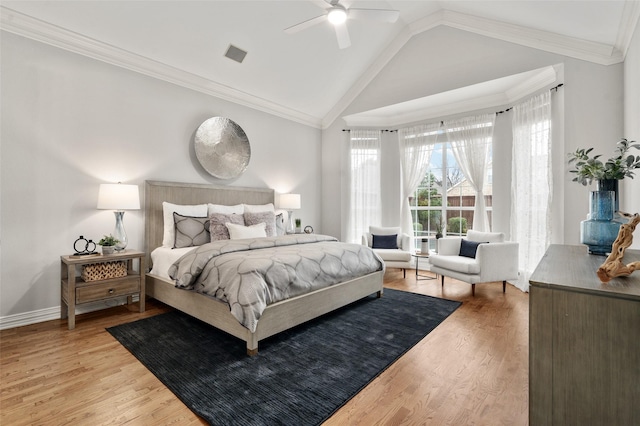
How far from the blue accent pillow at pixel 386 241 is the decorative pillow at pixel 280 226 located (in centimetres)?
154

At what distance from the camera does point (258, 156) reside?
5086 mm

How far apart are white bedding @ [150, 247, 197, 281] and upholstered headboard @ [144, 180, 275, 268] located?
0.26 metres

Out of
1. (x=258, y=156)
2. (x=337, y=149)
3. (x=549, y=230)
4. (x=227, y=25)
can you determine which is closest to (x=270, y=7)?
(x=227, y=25)

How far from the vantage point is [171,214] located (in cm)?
367

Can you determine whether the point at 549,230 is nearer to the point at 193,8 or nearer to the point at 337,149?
the point at 337,149

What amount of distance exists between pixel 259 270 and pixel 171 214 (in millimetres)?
1876

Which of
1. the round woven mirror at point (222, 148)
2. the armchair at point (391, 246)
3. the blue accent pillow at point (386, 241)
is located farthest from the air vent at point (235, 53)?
the blue accent pillow at point (386, 241)

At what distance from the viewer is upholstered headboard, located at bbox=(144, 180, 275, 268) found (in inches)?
147

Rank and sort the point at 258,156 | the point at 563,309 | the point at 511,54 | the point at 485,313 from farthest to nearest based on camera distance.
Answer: the point at 258,156
the point at 511,54
the point at 485,313
the point at 563,309

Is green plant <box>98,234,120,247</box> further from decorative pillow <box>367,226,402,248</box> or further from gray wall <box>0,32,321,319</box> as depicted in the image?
decorative pillow <box>367,226,402,248</box>

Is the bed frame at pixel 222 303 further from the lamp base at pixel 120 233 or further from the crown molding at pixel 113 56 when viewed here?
the crown molding at pixel 113 56

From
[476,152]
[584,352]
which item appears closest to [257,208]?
[476,152]

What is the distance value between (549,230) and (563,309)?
11.5ft

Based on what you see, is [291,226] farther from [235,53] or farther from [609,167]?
[609,167]
